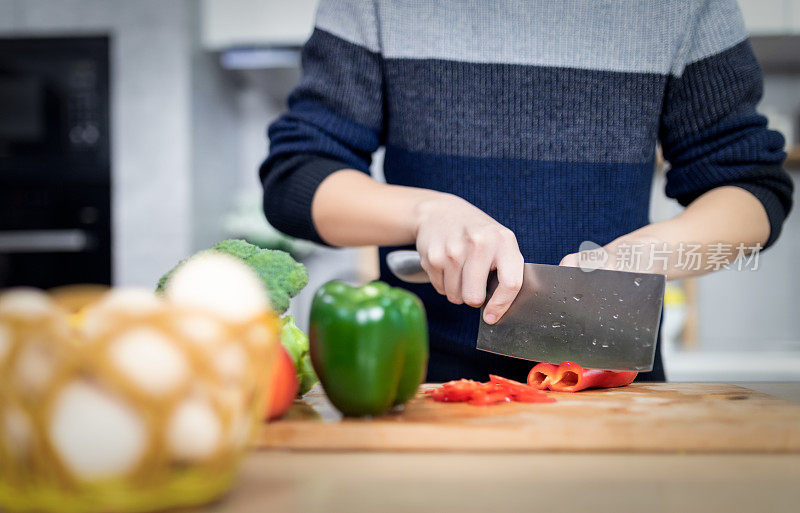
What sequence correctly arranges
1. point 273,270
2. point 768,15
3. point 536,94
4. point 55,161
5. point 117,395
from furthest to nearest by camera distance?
point 55,161 → point 768,15 → point 536,94 → point 273,270 → point 117,395

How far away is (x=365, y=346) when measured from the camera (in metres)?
0.67

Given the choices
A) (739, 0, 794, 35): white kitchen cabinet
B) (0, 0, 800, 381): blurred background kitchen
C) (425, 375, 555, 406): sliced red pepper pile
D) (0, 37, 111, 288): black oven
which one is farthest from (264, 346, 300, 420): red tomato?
(739, 0, 794, 35): white kitchen cabinet

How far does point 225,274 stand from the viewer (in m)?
0.42

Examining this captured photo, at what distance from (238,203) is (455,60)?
1919 mm

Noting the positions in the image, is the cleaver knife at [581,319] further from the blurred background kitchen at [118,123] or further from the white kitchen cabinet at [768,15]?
the white kitchen cabinet at [768,15]

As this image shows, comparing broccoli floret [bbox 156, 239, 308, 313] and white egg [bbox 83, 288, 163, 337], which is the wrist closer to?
broccoli floret [bbox 156, 239, 308, 313]

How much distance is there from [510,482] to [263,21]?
93.8 inches

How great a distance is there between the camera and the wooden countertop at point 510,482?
46 cm

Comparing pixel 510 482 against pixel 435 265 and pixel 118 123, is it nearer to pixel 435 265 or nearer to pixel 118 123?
pixel 435 265

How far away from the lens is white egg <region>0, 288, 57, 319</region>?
381 millimetres

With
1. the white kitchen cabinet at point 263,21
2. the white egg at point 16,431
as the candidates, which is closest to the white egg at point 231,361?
the white egg at point 16,431

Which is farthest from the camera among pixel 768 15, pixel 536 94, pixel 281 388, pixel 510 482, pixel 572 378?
pixel 768 15

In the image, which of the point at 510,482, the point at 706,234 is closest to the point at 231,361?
the point at 510,482

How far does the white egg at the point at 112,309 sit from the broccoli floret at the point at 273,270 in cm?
34
